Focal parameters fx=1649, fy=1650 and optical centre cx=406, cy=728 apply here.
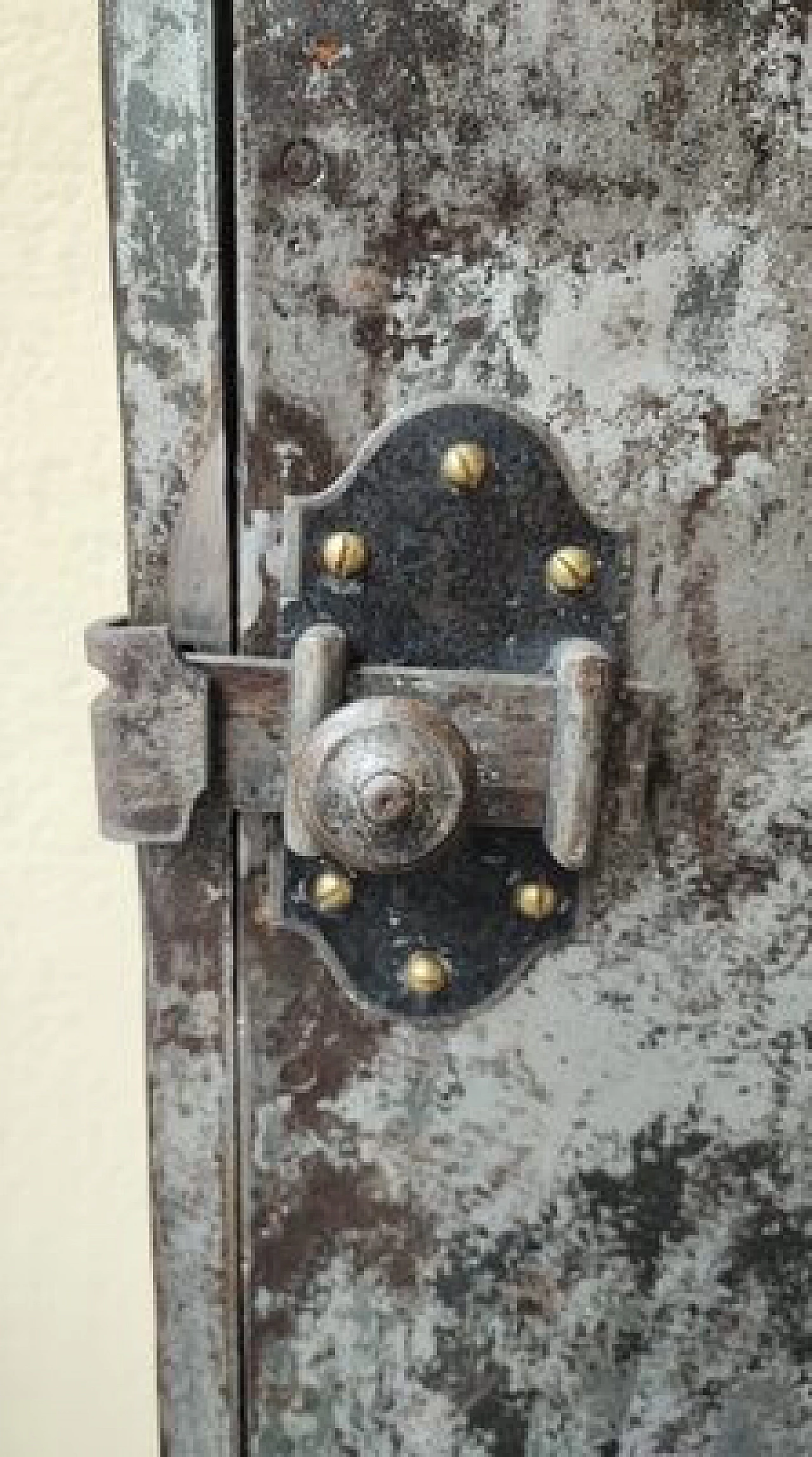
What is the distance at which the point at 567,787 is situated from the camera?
1.63 ft

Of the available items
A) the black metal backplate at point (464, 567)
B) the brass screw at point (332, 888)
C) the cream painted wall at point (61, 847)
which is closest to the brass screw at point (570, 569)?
the black metal backplate at point (464, 567)

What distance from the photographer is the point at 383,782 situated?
0.48m

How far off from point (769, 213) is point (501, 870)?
213mm

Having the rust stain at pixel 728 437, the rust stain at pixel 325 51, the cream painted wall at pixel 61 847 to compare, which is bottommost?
the cream painted wall at pixel 61 847

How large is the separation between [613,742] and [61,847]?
0.35 meters

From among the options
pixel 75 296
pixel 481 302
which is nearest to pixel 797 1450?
pixel 481 302

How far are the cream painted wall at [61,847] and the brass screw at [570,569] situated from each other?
272mm

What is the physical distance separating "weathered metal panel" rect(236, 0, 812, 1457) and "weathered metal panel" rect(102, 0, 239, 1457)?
0.01 m

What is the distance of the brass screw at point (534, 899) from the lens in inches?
20.7

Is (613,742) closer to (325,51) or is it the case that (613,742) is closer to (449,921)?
(449,921)

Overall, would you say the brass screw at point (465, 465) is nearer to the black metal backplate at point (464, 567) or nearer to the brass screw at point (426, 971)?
the black metal backplate at point (464, 567)

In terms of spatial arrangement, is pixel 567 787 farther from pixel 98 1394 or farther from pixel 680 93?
pixel 98 1394

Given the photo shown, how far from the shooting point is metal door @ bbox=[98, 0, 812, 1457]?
0.47m

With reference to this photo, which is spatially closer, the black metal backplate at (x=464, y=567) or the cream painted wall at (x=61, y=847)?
the black metal backplate at (x=464, y=567)
